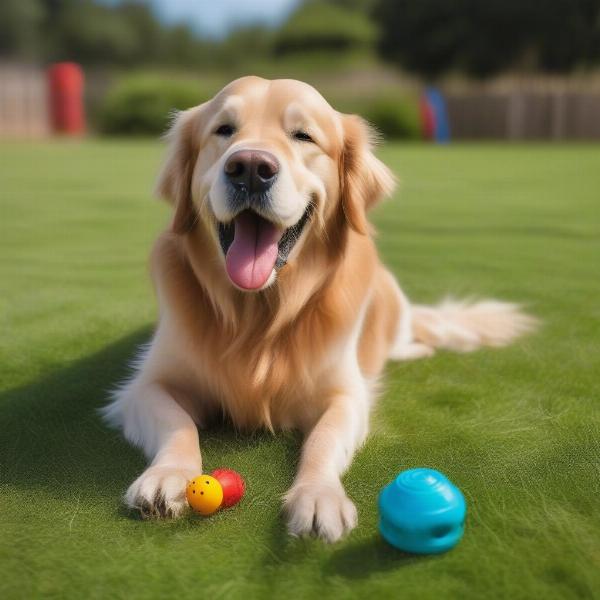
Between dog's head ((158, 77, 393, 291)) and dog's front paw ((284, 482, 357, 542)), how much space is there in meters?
0.82

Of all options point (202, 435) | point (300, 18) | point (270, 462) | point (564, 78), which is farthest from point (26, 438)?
point (300, 18)

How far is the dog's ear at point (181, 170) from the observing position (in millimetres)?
2904

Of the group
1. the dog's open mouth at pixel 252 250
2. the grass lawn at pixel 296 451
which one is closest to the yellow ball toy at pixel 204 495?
the grass lawn at pixel 296 451

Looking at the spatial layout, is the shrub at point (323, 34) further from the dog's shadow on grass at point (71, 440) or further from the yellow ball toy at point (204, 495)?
the yellow ball toy at point (204, 495)

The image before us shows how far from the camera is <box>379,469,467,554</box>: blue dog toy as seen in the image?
5.92ft

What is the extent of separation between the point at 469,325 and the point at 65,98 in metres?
25.7

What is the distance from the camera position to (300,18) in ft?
164

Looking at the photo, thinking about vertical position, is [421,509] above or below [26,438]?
above

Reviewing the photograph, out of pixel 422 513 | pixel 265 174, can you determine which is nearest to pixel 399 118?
pixel 265 174

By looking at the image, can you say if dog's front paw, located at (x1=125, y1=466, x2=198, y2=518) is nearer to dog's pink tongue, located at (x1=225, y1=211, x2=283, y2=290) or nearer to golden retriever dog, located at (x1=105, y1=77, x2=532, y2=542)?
golden retriever dog, located at (x1=105, y1=77, x2=532, y2=542)

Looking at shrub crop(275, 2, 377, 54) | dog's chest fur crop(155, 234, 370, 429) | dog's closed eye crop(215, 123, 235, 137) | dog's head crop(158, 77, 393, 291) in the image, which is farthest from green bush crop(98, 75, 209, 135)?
dog's chest fur crop(155, 234, 370, 429)

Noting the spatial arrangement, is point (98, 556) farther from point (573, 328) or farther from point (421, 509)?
point (573, 328)

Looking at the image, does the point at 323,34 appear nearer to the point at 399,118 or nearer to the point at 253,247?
the point at 399,118

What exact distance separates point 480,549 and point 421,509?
219 mm
